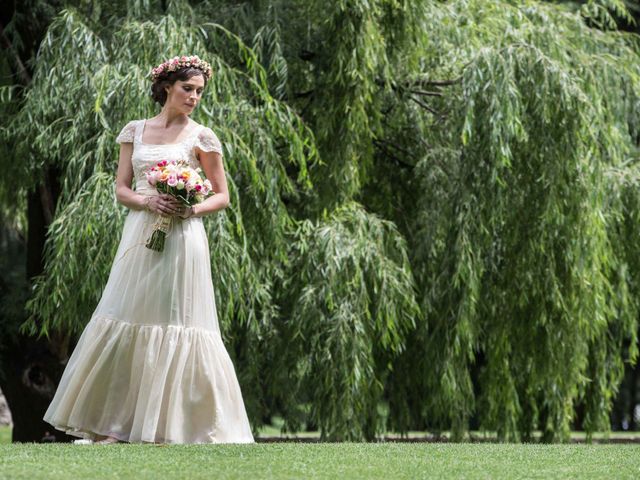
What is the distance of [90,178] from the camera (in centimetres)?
712

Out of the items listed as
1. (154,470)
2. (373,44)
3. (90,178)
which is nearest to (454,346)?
(373,44)

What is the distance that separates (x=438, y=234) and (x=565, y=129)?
4.17ft

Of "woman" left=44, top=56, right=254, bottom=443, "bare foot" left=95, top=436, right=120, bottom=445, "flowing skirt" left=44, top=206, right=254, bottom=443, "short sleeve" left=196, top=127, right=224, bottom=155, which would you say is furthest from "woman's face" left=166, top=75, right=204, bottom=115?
"bare foot" left=95, top=436, right=120, bottom=445

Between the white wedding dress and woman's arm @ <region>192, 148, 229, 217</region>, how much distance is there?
0.14 metres

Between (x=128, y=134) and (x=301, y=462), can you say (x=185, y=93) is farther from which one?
(x=301, y=462)

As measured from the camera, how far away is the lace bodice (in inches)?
208

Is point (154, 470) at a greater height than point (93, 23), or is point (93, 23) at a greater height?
point (93, 23)

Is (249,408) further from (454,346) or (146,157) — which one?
(146,157)

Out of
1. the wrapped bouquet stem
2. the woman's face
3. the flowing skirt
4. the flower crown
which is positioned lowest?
the flowing skirt

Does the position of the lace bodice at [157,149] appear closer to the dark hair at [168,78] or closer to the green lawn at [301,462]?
the dark hair at [168,78]

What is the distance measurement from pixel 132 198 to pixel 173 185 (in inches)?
12.1

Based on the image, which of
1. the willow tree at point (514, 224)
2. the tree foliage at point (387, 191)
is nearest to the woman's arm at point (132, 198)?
the tree foliage at point (387, 191)

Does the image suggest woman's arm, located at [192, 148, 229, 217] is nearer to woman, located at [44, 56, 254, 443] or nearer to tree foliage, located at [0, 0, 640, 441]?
woman, located at [44, 56, 254, 443]

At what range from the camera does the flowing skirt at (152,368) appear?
5000 mm
